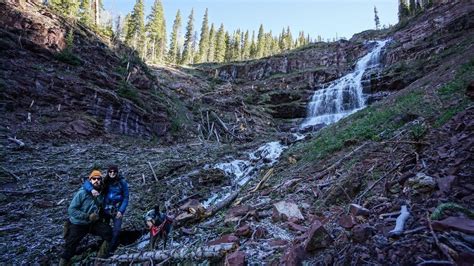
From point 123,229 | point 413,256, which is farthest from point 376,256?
point 123,229

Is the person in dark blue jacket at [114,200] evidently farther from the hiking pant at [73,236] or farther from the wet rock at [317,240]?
the wet rock at [317,240]

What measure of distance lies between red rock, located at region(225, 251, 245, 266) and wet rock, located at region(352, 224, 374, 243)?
5.08ft

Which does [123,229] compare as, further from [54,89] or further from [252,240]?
[54,89]

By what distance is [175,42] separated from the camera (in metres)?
69.1

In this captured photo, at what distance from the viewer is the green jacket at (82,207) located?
5.64m

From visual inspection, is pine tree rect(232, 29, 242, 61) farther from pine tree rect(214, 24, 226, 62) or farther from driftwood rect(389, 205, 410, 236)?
driftwood rect(389, 205, 410, 236)

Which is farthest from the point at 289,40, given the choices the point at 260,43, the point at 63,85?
the point at 63,85

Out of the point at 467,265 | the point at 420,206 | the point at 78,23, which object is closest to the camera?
the point at 467,265

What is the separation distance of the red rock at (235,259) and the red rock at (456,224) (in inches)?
94.3

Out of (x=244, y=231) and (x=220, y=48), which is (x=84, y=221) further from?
(x=220, y=48)

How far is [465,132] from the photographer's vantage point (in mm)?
4625

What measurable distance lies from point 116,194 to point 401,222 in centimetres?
552

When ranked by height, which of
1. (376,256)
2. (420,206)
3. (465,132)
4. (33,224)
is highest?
(465,132)

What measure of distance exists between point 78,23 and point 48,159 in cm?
1483
